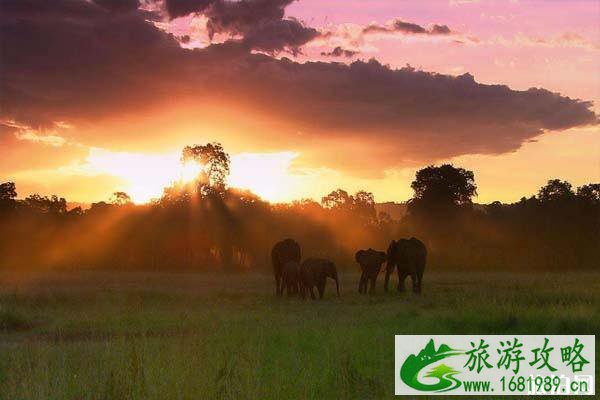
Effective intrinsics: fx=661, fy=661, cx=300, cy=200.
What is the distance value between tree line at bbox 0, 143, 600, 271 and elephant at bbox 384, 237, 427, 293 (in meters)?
23.5

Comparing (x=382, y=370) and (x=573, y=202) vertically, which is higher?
(x=573, y=202)

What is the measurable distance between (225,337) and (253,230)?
47976 millimetres

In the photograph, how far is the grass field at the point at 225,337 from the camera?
10.3 metres

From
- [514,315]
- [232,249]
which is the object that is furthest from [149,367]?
[232,249]

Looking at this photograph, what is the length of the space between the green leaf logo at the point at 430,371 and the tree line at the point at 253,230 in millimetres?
45646

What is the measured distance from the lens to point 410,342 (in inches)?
542

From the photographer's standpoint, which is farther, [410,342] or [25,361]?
[410,342]

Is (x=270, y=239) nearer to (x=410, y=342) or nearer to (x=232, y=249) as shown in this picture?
(x=232, y=249)

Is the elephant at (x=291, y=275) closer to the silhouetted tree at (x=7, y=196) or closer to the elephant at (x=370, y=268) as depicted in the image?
the elephant at (x=370, y=268)

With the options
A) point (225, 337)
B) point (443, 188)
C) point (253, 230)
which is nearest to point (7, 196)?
point (253, 230)

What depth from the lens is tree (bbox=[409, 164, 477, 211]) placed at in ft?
247

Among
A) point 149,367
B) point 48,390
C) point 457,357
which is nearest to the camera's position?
point 48,390

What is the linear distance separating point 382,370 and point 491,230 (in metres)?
66.1

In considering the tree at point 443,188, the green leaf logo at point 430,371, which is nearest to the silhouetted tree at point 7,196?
the tree at point 443,188
